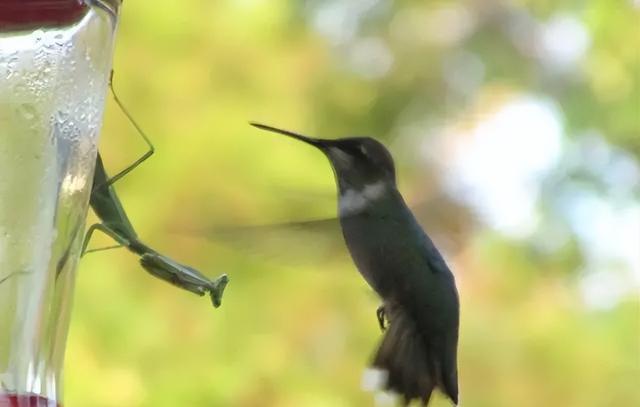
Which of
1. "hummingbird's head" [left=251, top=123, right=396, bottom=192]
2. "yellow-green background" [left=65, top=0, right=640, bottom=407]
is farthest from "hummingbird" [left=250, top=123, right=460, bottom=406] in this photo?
"yellow-green background" [left=65, top=0, right=640, bottom=407]

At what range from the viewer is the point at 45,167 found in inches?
25.6

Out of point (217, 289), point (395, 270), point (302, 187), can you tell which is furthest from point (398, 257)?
point (302, 187)

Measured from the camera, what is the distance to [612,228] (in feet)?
5.55

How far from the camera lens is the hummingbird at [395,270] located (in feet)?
2.27

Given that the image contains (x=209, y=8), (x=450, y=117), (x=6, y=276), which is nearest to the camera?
(x=6, y=276)

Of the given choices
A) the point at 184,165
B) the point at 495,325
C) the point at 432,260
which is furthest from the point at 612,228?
the point at 432,260

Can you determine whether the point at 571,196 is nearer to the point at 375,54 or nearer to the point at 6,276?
the point at 375,54

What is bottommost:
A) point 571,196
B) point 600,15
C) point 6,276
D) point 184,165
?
point 6,276

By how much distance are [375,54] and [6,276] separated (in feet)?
3.62

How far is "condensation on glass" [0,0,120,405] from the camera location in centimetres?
62

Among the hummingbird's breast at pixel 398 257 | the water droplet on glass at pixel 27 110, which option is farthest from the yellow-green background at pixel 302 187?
the water droplet on glass at pixel 27 110

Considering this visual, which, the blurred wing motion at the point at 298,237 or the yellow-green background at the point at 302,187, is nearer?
the blurred wing motion at the point at 298,237

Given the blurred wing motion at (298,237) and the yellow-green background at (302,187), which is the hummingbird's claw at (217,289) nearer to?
the blurred wing motion at (298,237)

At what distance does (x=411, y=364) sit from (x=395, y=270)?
70mm
